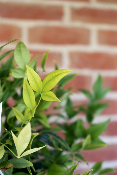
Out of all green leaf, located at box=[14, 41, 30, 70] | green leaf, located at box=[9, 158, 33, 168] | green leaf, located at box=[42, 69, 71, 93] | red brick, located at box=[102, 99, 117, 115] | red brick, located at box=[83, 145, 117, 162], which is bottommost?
red brick, located at box=[83, 145, 117, 162]

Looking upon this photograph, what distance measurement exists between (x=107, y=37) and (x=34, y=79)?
55cm

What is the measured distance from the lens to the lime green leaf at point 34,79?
0.19 meters

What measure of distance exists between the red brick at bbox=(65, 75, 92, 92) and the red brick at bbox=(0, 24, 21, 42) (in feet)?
0.89

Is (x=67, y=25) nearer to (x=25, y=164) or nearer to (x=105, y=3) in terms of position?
(x=105, y=3)

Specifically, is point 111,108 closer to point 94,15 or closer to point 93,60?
point 93,60

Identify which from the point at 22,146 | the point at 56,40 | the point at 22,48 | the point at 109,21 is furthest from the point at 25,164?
the point at 109,21

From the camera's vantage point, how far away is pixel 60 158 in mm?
371

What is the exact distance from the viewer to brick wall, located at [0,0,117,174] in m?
0.59

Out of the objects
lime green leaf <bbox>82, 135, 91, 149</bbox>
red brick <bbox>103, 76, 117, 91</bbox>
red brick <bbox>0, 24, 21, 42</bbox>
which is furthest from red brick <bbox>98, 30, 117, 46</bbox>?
lime green leaf <bbox>82, 135, 91, 149</bbox>

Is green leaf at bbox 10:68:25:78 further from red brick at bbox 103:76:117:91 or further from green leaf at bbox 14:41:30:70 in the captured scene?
red brick at bbox 103:76:117:91

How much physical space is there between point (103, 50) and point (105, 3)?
0.58 feet

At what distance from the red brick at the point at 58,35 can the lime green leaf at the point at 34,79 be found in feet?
1.48

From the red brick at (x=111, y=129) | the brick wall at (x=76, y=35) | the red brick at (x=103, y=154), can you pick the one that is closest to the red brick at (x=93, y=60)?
the brick wall at (x=76, y=35)

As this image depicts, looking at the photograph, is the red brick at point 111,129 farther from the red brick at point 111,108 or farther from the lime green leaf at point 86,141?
the lime green leaf at point 86,141
